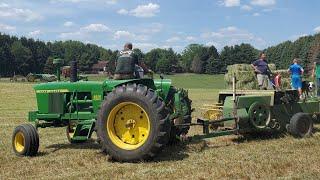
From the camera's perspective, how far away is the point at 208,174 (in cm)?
647

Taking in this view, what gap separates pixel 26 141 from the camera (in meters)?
8.42

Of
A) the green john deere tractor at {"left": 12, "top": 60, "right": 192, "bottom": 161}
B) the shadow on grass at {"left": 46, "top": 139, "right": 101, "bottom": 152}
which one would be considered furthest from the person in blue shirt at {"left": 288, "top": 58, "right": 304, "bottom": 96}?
the shadow on grass at {"left": 46, "top": 139, "right": 101, "bottom": 152}

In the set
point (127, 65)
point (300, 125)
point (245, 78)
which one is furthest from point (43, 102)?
point (245, 78)

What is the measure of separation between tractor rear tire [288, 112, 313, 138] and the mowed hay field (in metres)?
0.17

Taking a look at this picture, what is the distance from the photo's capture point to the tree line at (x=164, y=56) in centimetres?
10438

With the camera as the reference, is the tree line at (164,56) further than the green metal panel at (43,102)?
Yes

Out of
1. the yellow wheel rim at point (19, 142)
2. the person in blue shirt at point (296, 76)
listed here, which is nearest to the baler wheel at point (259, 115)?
the yellow wheel rim at point (19, 142)

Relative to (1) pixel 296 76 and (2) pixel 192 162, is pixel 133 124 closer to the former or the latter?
(2) pixel 192 162

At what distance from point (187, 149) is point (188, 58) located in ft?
426

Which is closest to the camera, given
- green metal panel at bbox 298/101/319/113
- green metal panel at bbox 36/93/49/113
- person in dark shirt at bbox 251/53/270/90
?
green metal panel at bbox 36/93/49/113

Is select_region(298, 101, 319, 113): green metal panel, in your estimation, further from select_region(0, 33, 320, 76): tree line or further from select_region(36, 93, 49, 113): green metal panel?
select_region(0, 33, 320, 76): tree line

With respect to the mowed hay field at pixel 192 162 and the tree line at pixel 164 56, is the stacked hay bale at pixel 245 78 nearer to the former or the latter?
the mowed hay field at pixel 192 162

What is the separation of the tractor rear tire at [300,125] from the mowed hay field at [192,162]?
17 centimetres

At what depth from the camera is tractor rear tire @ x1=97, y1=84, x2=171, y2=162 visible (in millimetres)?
7410
